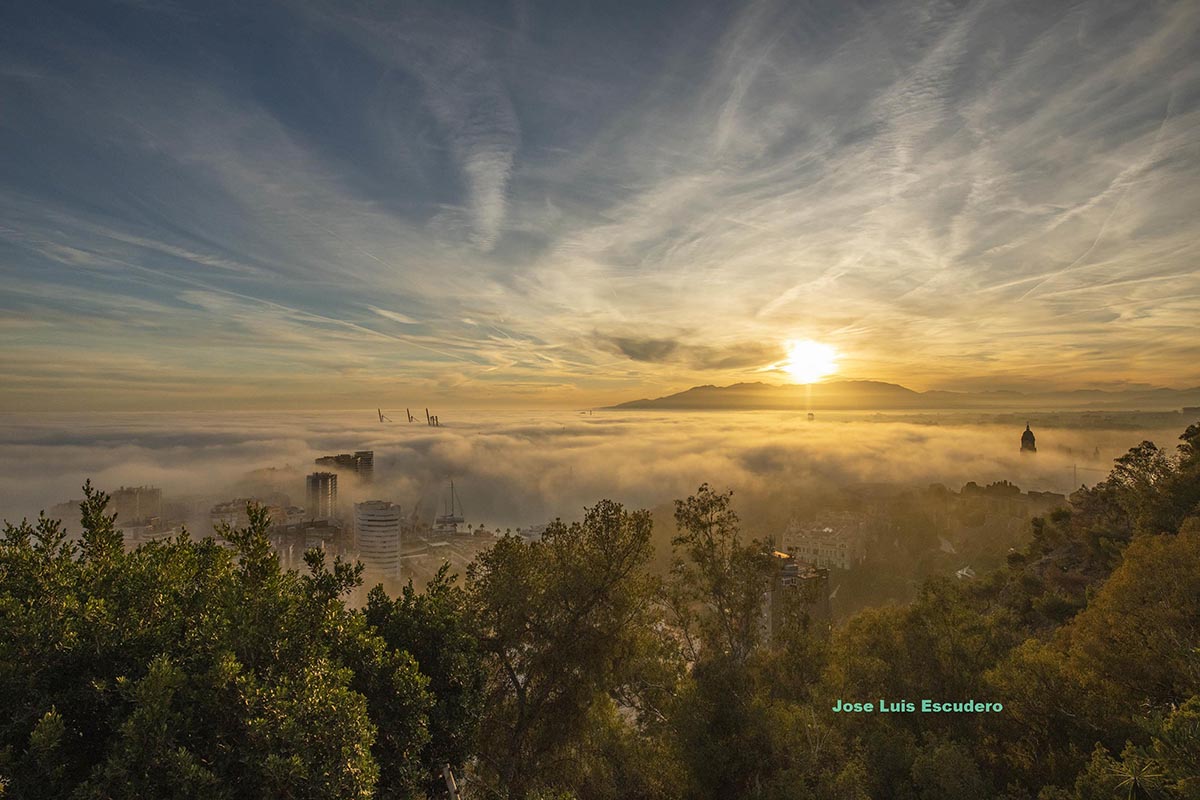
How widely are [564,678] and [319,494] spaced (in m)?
72.7

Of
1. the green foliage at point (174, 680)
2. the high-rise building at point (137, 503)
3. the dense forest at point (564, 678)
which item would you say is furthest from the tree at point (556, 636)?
the high-rise building at point (137, 503)

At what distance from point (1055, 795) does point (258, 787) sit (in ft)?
43.0

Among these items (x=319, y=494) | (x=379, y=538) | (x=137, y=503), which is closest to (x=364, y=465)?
(x=319, y=494)

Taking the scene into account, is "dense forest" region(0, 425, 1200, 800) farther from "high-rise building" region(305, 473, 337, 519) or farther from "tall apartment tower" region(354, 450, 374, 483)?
"tall apartment tower" region(354, 450, 374, 483)

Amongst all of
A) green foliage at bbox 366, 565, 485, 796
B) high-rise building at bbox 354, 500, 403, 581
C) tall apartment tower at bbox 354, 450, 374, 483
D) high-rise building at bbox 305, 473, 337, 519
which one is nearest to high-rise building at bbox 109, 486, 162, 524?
high-rise building at bbox 354, 500, 403, 581

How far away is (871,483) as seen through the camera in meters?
114

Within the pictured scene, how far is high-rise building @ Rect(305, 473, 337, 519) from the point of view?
A: 2867 inches

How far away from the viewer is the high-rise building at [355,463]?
95.6 metres

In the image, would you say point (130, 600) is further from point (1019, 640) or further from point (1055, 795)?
point (1019, 640)

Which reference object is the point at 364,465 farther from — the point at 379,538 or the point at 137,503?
the point at 137,503

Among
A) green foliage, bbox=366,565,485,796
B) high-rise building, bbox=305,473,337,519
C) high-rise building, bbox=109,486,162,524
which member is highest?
green foliage, bbox=366,565,485,796

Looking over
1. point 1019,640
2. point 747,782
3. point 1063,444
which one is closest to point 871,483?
point 1063,444

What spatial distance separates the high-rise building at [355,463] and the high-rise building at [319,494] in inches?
700

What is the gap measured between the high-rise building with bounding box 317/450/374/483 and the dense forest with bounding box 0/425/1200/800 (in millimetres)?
91219
